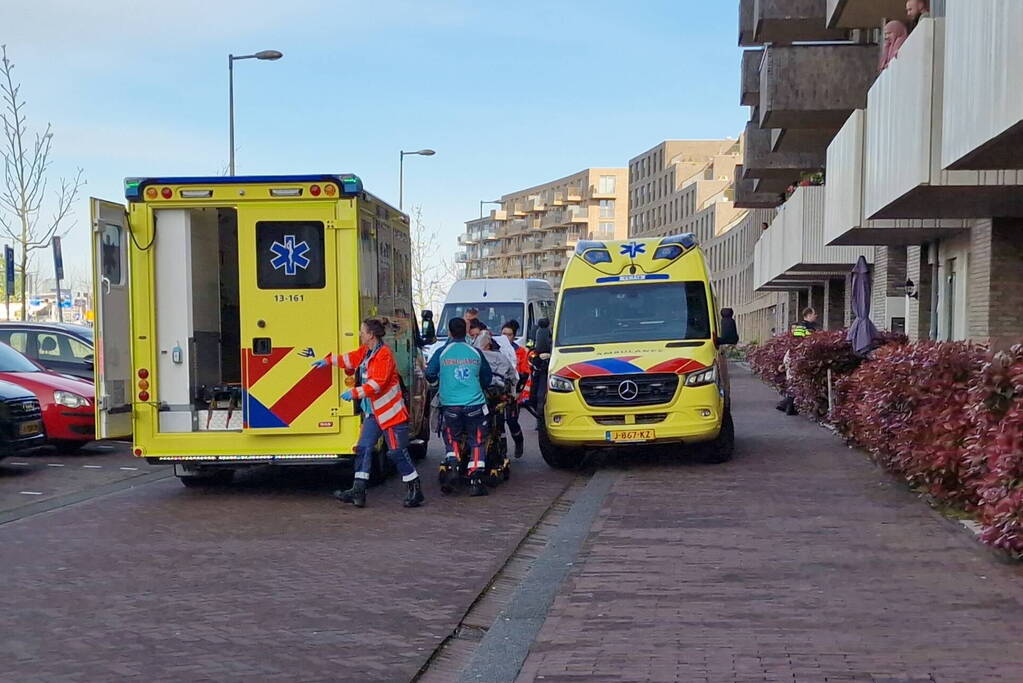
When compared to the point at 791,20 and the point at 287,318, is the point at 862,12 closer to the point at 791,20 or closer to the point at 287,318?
the point at 791,20

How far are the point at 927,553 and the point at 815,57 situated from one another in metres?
17.0

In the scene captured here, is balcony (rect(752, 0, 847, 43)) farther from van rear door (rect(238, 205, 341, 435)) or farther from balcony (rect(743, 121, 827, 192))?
van rear door (rect(238, 205, 341, 435))

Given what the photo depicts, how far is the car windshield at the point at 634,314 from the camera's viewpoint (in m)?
14.7

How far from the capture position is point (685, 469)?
14109mm

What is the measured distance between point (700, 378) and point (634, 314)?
53.2 inches

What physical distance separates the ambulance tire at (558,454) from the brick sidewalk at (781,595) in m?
2.54

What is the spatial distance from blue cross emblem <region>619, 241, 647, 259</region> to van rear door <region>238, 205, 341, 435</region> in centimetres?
481

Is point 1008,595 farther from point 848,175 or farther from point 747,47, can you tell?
point 747,47

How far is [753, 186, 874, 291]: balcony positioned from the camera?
88.0 feet

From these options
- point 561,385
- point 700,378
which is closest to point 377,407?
point 561,385

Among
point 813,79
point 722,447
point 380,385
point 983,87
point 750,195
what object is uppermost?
point 813,79

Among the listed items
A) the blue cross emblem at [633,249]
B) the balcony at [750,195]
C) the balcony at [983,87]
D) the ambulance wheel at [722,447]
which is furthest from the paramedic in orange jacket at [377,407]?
the balcony at [750,195]

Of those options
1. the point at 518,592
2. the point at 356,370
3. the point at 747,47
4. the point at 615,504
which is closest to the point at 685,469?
the point at 615,504

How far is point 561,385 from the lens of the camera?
14125mm
